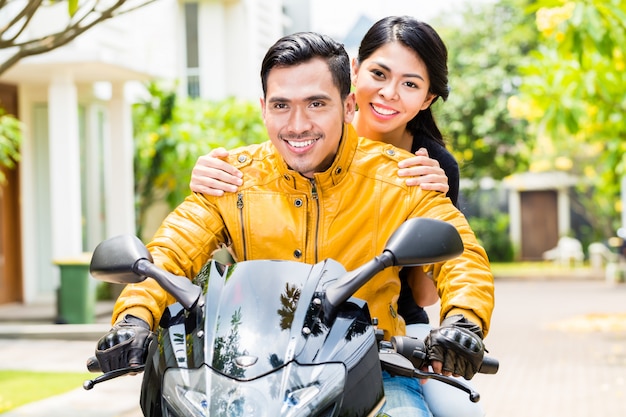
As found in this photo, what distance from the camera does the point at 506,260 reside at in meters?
33.8

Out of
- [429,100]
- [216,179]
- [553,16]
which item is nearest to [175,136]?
[553,16]

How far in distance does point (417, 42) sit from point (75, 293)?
32.0ft

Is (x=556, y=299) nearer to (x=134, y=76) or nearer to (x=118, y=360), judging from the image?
(x=134, y=76)

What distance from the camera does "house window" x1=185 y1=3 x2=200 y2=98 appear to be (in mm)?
20016

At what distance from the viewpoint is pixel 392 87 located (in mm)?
3174

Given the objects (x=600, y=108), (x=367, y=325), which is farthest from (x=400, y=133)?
(x=600, y=108)

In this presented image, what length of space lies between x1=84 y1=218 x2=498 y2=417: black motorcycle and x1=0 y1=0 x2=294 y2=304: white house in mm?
11616

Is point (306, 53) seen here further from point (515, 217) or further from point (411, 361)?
point (515, 217)

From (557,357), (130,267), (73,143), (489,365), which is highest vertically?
(73,143)

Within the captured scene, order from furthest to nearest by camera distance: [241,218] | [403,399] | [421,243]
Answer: [241,218]
[403,399]
[421,243]

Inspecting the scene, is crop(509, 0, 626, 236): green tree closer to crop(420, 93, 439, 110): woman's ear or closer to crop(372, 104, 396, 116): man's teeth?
crop(420, 93, 439, 110): woman's ear

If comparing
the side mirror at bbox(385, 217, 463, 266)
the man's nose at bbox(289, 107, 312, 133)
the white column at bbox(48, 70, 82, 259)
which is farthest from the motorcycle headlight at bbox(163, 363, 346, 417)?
the white column at bbox(48, 70, 82, 259)

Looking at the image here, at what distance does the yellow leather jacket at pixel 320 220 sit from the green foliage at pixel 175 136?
1235 cm

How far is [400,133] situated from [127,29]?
13109mm
